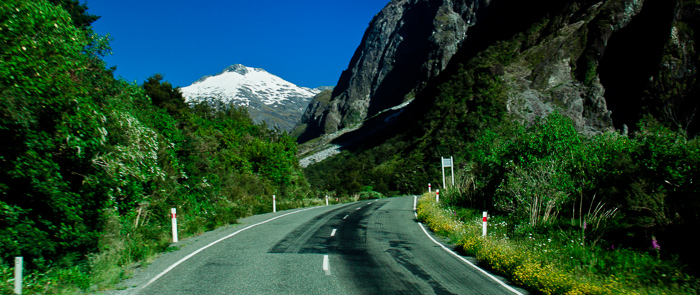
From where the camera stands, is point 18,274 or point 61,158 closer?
point 18,274

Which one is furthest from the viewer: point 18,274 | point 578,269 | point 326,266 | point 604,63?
point 604,63

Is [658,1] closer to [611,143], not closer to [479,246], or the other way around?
[611,143]

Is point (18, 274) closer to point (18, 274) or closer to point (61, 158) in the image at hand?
point (18, 274)

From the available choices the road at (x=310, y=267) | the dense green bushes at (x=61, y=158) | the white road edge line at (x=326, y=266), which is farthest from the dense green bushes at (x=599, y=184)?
the dense green bushes at (x=61, y=158)

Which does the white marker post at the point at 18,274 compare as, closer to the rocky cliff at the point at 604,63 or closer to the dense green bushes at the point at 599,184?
the dense green bushes at the point at 599,184

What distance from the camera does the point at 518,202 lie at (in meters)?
16.4

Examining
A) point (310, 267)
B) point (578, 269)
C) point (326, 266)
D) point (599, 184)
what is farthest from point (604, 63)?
point (310, 267)

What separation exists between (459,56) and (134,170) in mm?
122827

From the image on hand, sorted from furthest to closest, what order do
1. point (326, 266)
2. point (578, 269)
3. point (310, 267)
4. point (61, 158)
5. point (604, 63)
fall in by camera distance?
point (604, 63) < point (326, 266) < point (310, 267) < point (578, 269) < point (61, 158)

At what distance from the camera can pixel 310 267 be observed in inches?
362

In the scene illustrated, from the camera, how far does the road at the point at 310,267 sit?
752 cm

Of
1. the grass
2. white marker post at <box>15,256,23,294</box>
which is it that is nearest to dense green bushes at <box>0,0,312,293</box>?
white marker post at <box>15,256,23,294</box>

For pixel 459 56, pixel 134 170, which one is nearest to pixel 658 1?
pixel 459 56

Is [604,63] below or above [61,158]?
above
